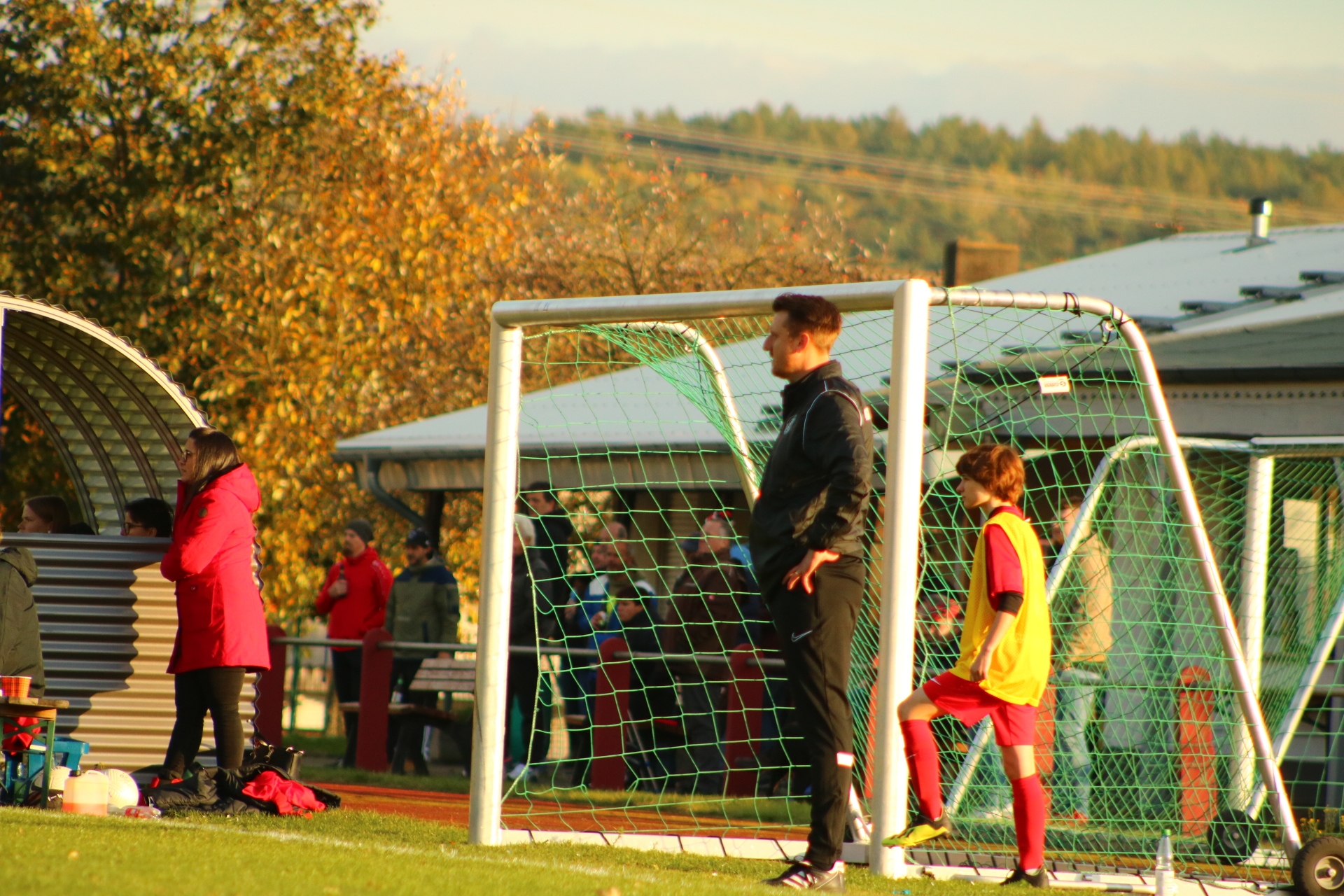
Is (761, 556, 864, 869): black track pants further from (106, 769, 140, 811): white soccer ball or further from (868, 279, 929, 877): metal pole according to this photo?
(106, 769, 140, 811): white soccer ball

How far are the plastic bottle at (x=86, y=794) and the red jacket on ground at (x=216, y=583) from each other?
0.71 metres

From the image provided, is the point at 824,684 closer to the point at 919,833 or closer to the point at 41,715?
the point at 919,833

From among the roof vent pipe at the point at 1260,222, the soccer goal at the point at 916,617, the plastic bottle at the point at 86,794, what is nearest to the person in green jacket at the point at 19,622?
the plastic bottle at the point at 86,794

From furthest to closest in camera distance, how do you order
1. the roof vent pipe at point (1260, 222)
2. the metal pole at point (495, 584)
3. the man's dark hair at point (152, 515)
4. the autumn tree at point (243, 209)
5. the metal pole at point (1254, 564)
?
the autumn tree at point (243, 209), the roof vent pipe at point (1260, 222), the man's dark hair at point (152, 515), the metal pole at point (1254, 564), the metal pole at point (495, 584)

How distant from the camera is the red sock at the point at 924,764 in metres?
6.16

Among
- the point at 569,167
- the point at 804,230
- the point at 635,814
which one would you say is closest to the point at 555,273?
the point at 804,230

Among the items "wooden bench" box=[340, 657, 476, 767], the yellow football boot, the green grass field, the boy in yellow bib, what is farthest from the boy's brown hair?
"wooden bench" box=[340, 657, 476, 767]

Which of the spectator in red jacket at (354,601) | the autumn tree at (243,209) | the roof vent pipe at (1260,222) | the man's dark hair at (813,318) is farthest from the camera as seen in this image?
the autumn tree at (243,209)

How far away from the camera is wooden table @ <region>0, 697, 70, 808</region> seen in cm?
752

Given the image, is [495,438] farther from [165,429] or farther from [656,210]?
[656,210]

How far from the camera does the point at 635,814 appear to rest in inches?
378

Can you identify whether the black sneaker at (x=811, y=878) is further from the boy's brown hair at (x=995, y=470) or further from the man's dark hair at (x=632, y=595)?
the man's dark hair at (x=632, y=595)

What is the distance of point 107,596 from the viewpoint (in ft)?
29.6

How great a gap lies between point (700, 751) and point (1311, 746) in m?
4.16
